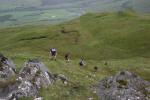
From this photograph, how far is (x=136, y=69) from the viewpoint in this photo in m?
80.4

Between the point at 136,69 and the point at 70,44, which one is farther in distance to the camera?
the point at 70,44

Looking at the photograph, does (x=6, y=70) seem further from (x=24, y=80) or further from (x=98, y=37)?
(x=98, y=37)

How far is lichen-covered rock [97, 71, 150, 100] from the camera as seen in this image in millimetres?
53312

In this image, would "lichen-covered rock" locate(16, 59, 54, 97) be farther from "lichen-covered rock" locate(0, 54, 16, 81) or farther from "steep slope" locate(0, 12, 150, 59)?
"steep slope" locate(0, 12, 150, 59)

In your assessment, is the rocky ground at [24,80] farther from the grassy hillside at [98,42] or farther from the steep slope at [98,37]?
the steep slope at [98,37]

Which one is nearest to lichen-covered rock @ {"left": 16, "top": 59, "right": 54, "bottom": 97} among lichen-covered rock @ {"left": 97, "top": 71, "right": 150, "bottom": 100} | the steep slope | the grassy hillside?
lichen-covered rock @ {"left": 97, "top": 71, "right": 150, "bottom": 100}

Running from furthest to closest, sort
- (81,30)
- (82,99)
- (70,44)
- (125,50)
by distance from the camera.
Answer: (81,30) → (70,44) → (125,50) → (82,99)

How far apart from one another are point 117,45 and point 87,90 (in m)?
69.4

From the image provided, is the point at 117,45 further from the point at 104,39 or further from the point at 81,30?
the point at 81,30

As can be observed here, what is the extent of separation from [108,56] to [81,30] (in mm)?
34799

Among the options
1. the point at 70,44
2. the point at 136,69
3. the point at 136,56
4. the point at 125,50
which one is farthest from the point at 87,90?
the point at 70,44

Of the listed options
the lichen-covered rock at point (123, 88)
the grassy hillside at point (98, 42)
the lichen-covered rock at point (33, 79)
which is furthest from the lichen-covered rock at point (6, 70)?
the grassy hillside at point (98, 42)

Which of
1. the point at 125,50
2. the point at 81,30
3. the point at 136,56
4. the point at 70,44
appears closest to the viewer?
the point at 136,56

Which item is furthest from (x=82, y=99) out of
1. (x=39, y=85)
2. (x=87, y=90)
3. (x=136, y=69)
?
(x=136, y=69)
